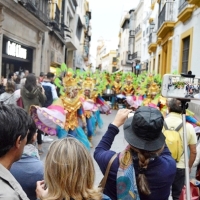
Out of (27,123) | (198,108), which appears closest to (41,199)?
(27,123)

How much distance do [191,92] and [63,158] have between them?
122 cm

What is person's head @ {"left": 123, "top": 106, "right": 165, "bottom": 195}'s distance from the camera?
2082 mm

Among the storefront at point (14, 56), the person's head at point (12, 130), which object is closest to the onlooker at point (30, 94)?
the person's head at point (12, 130)

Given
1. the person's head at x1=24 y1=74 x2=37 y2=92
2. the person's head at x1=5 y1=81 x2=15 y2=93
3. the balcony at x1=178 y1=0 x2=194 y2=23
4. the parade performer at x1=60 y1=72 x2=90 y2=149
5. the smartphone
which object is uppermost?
the balcony at x1=178 y1=0 x2=194 y2=23

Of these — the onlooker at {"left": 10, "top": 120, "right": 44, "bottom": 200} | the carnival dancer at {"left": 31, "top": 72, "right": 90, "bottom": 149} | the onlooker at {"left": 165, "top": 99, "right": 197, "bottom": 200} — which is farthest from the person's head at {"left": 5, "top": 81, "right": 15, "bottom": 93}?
the onlooker at {"left": 10, "top": 120, "right": 44, "bottom": 200}

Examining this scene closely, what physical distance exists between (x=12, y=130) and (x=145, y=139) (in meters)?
0.79

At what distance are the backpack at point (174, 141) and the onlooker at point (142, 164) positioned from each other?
1.34 metres

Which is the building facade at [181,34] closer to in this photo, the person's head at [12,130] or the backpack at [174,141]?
the backpack at [174,141]

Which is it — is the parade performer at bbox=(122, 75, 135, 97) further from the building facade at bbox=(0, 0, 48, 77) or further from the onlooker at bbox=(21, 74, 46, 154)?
the onlooker at bbox=(21, 74, 46, 154)

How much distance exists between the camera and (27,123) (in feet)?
6.08

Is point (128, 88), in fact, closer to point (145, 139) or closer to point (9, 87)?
point (9, 87)

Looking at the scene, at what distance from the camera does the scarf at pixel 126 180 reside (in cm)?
207

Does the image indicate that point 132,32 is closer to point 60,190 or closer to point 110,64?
point 110,64

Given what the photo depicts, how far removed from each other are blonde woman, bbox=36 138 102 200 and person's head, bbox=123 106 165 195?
35 centimetres
